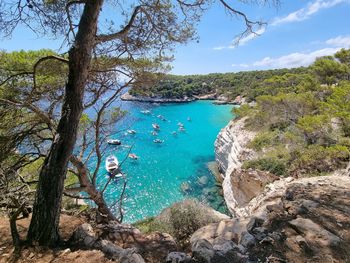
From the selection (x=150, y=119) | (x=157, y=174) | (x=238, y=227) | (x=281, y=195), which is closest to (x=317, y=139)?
(x=281, y=195)

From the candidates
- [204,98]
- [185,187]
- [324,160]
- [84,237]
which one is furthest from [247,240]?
[204,98]

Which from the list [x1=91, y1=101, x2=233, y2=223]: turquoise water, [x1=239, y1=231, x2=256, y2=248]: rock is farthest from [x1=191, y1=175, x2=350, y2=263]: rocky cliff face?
[x1=91, y1=101, x2=233, y2=223]: turquoise water

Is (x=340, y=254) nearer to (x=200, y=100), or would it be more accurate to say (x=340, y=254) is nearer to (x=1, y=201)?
(x=1, y=201)

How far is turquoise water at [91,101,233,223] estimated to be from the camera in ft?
53.1

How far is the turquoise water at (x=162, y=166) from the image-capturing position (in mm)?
16188

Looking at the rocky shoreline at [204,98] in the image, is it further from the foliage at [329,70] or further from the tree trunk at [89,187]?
the tree trunk at [89,187]

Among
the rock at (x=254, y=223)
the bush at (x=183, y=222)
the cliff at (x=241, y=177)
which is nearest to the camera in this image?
the rock at (x=254, y=223)

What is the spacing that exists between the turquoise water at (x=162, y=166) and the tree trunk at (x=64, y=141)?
3.34 m

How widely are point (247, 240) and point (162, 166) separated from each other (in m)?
19.3

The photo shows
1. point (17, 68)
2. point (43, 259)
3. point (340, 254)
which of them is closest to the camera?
point (43, 259)

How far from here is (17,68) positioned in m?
4.22

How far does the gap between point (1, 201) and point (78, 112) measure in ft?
5.66

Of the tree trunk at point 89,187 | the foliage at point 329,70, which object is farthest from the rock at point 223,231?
the foliage at point 329,70

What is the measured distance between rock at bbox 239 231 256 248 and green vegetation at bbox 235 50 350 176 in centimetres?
580
